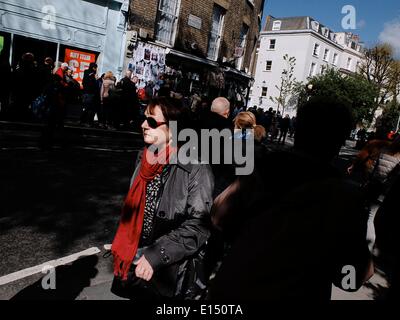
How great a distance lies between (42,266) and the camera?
3.49 m

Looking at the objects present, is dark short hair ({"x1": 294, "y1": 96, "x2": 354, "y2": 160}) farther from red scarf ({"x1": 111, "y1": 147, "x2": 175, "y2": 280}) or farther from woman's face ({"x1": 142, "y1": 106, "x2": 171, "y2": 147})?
woman's face ({"x1": 142, "y1": 106, "x2": 171, "y2": 147})

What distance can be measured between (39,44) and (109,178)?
9.26 meters

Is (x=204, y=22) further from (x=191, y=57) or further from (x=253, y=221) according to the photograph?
(x=253, y=221)

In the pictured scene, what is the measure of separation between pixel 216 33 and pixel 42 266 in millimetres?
18896

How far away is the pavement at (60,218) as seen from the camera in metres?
3.30

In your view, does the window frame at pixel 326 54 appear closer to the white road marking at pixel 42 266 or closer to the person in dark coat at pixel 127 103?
the person in dark coat at pixel 127 103

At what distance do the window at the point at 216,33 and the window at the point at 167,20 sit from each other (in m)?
3.06

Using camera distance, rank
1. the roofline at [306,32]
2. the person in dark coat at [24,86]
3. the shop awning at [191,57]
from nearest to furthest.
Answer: the person in dark coat at [24,86]
the shop awning at [191,57]
the roofline at [306,32]

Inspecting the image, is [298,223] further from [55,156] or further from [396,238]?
[55,156]

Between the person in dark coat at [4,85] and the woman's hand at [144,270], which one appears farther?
the person in dark coat at [4,85]

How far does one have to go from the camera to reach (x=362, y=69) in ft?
160

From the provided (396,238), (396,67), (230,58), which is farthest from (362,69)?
(396,238)

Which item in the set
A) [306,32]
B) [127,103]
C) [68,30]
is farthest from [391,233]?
[306,32]

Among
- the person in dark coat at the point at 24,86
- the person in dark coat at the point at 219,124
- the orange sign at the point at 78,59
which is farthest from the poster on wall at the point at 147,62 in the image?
the person in dark coat at the point at 219,124
